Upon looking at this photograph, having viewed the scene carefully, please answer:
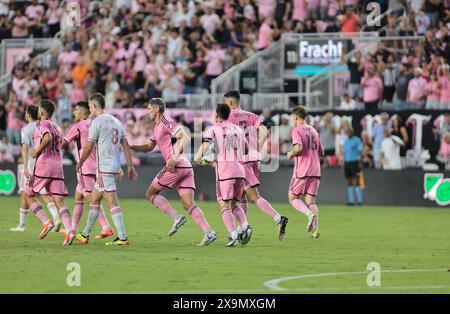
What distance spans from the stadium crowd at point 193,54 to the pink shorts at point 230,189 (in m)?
12.4

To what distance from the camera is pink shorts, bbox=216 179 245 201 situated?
692 inches

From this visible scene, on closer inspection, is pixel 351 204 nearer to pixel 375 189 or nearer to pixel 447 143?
pixel 375 189

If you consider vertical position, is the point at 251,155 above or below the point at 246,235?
above

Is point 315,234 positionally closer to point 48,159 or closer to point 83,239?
point 83,239

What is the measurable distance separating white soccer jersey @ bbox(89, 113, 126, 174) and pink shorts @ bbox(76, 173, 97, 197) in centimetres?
150

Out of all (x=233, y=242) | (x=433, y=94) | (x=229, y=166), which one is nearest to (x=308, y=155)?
(x=229, y=166)

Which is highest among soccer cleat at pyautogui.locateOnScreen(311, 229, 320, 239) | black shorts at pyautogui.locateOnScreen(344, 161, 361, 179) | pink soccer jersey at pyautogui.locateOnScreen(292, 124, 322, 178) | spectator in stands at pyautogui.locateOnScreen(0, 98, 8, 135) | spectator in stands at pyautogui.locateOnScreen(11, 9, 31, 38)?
spectator in stands at pyautogui.locateOnScreen(11, 9, 31, 38)

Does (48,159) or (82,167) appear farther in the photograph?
(82,167)

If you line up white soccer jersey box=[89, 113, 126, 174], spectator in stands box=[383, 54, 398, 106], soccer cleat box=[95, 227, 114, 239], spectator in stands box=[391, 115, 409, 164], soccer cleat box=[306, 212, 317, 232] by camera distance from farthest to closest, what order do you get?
spectator in stands box=[383, 54, 398, 106] → spectator in stands box=[391, 115, 409, 164] → soccer cleat box=[306, 212, 317, 232] → soccer cleat box=[95, 227, 114, 239] → white soccer jersey box=[89, 113, 126, 174]

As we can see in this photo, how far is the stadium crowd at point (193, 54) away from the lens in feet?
98.8

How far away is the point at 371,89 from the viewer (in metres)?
Answer: 30.2

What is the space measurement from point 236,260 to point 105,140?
10.5 feet

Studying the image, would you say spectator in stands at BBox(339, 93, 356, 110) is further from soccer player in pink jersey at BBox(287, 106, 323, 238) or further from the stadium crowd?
soccer player in pink jersey at BBox(287, 106, 323, 238)

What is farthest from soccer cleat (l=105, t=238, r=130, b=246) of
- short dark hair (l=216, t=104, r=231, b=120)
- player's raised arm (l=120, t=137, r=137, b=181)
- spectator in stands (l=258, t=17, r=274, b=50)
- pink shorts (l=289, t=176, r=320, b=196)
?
spectator in stands (l=258, t=17, r=274, b=50)
